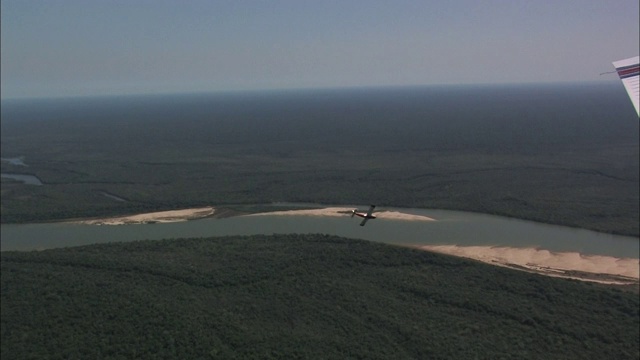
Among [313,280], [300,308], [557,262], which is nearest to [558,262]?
[557,262]

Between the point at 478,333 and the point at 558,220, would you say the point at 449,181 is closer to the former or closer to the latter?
the point at 558,220

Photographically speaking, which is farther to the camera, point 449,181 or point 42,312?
point 449,181

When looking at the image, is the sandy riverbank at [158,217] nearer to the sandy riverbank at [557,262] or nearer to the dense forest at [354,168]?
the dense forest at [354,168]

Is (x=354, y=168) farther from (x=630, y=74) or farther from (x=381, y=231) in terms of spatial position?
(x=630, y=74)

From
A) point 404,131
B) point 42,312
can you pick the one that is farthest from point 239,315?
point 404,131

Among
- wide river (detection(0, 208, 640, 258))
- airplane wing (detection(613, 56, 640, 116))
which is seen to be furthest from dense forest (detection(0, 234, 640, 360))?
airplane wing (detection(613, 56, 640, 116))

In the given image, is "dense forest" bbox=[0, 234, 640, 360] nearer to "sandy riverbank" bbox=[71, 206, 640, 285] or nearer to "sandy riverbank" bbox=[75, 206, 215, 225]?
"sandy riverbank" bbox=[71, 206, 640, 285]
